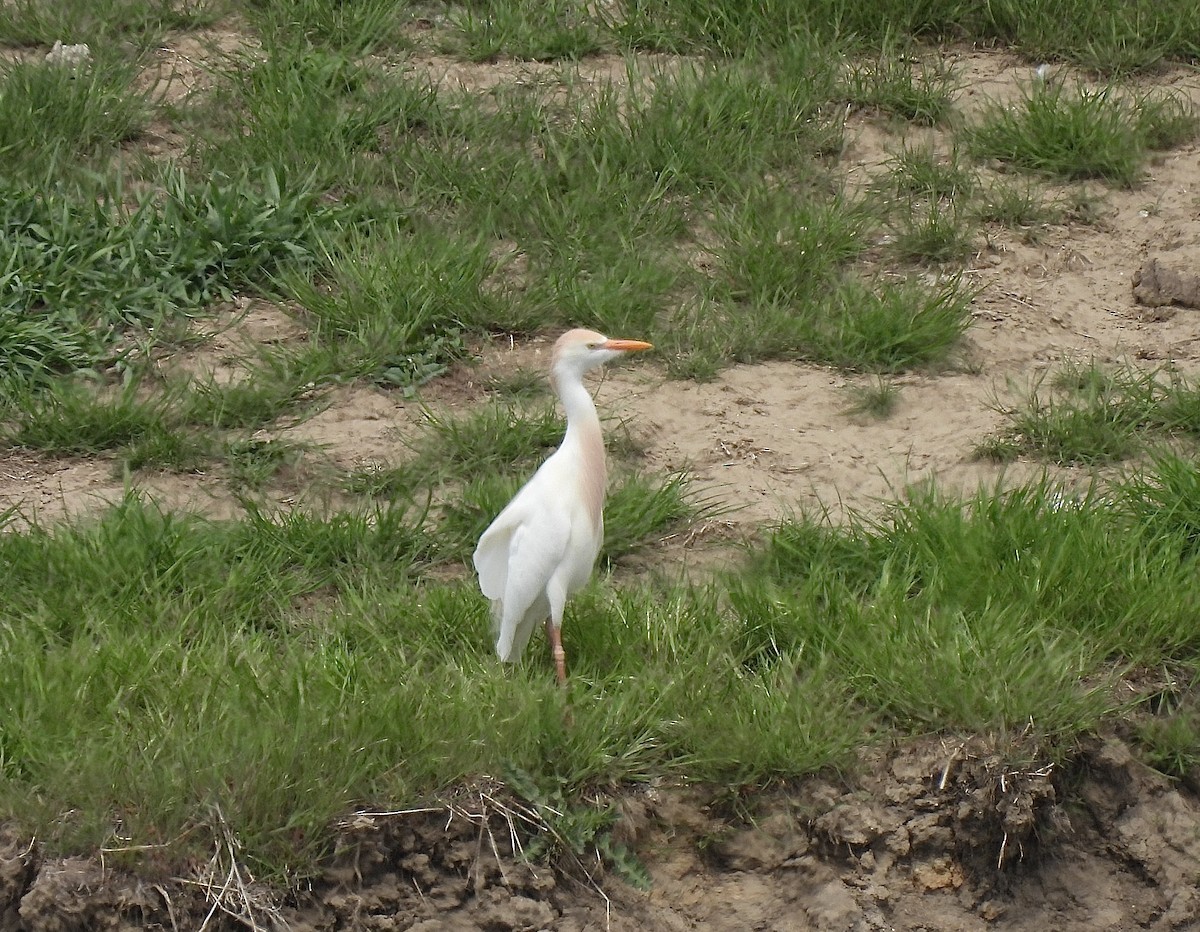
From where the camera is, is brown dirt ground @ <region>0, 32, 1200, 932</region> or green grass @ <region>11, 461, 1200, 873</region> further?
green grass @ <region>11, 461, 1200, 873</region>

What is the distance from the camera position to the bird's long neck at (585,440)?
4.24 metres

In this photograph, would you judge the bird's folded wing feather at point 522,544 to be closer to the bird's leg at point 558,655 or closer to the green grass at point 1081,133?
the bird's leg at point 558,655

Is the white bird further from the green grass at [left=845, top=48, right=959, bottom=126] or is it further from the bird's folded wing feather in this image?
the green grass at [left=845, top=48, right=959, bottom=126]

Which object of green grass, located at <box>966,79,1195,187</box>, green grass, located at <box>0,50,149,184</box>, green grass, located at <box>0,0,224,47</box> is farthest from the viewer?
green grass, located at <box>0,0,224,47</box>

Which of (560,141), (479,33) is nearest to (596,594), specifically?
(560,141)

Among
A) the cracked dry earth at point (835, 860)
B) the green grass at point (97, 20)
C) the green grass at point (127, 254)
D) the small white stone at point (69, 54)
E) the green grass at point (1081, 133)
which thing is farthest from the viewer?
the green grass at point (97, 20)

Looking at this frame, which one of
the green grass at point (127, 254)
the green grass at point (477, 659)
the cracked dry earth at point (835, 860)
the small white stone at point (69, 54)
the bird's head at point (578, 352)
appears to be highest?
the bird's head at point (578, 352)

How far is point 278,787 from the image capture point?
3717mm

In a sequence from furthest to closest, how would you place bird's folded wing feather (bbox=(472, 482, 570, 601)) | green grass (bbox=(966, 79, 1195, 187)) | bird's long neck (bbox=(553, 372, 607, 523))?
green grass (bbox=(966, 79, 1195, 187))
bird's long neck (bbox=(553, 372, 607, 523))
bird's folded wing feather (bbox=(472, 482, 570, 601))

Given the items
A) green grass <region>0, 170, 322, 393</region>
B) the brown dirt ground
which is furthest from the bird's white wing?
green grass <region>0, 170, 322, 393</region>

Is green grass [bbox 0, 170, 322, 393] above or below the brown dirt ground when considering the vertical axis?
above

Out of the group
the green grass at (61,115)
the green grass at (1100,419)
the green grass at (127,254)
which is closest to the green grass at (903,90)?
the green grass at (1100,419)

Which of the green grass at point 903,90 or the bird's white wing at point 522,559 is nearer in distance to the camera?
the bird's white wing at point 522,559

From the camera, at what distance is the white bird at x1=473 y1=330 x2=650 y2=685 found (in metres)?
4.08
